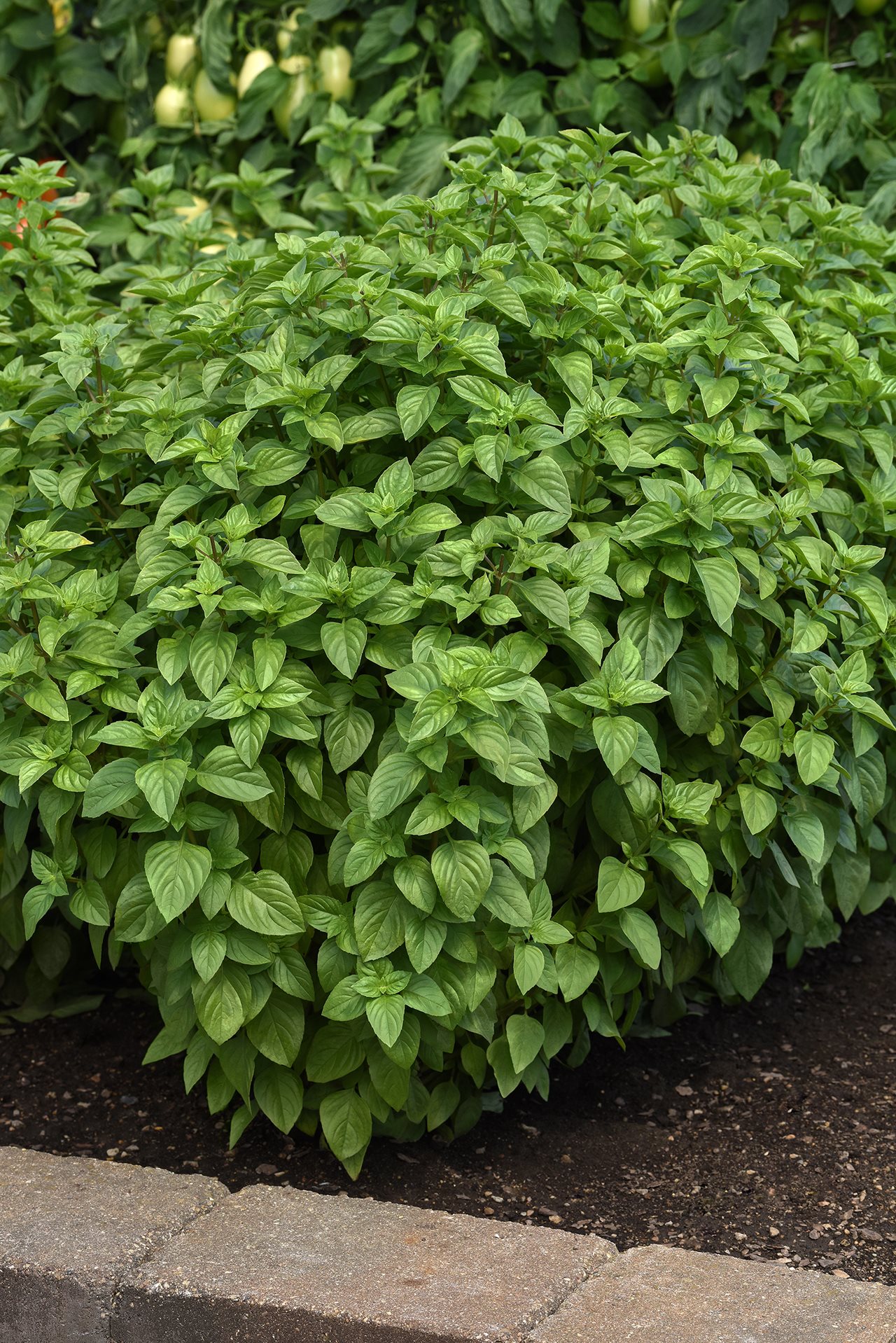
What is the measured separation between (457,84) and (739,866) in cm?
282

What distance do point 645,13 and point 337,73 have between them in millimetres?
963

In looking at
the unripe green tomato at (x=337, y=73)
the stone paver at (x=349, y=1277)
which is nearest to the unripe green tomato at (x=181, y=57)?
the unripe green tomato at (x=337, y=73)

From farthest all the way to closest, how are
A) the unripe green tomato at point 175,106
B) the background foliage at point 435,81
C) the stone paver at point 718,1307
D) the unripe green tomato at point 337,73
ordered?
1. the unripe green tomato at point 175,106
2. the unripe green tomato at point 337,73
3. the background foliage at point 435,81
4. the stone paver at point 718,1307

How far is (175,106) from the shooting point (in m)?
4.64

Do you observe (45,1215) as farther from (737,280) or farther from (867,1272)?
(737,280)

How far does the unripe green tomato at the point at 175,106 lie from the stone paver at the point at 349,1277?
3.71m

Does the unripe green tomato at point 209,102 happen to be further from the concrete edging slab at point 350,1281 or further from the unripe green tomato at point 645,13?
the concrete edging slab at point 350,1281

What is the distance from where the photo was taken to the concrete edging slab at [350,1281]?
1.74 metres

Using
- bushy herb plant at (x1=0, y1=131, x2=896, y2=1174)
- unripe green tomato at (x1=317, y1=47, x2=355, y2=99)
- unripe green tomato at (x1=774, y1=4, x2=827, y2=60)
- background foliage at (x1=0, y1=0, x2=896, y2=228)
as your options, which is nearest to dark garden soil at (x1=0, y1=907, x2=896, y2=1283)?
bushy herb plant at (x1=0, y1=131, x2=896, y2=1174)

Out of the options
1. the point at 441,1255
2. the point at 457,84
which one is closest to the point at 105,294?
→ the point at 457,84

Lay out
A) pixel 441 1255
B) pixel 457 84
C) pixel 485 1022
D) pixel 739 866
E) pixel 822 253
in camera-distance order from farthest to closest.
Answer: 1. pixel 457 84
2. pixel 822 253
3. pixel 739 866
4. pixel 485 1022
5. pixel 441 1255

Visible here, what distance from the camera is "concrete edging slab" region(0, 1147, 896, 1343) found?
5.70ft

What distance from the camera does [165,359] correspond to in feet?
8.07

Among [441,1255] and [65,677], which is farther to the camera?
[65,677]
